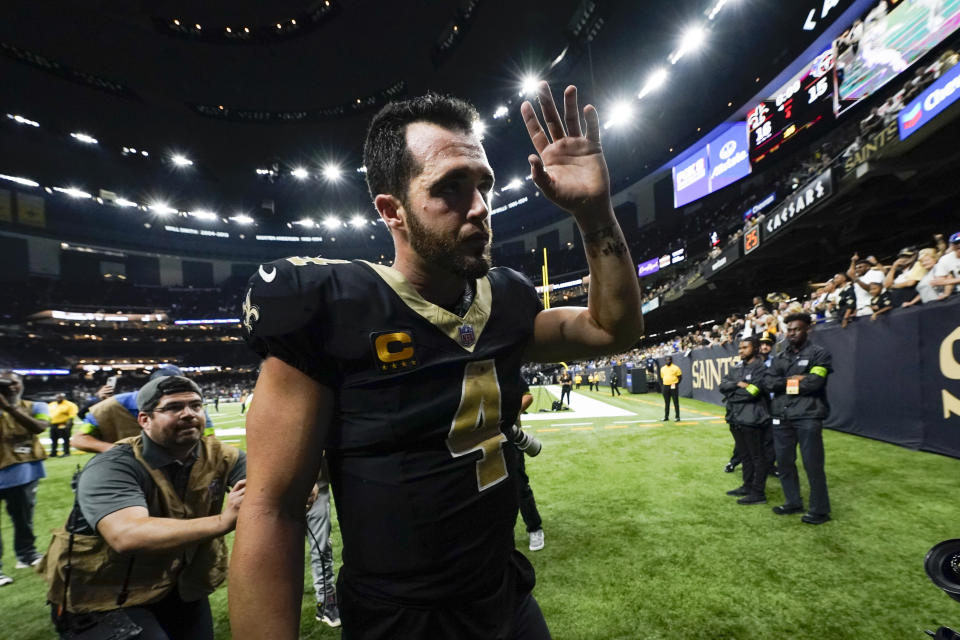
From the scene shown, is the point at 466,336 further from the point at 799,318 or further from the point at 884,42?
the point at 884,42

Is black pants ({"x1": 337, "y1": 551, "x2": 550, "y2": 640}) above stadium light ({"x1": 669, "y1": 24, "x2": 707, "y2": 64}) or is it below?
below

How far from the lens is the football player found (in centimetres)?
98

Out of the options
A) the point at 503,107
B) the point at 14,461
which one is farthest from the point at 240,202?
the point at 14,461

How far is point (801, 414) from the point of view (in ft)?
16.4

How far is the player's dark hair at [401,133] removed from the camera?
1205 mm

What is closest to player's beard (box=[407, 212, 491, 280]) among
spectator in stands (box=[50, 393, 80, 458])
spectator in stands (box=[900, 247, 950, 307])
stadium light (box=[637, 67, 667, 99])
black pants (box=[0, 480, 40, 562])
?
black pants (box=[0, 480, 40, 562])

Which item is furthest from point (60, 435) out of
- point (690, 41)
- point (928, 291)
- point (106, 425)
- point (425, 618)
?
point (690, 41)

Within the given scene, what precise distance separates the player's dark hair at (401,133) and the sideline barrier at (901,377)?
8.49 meters

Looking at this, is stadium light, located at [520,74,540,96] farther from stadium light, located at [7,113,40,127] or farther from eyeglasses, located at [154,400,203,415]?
stadium light, located at [7,113,40,127]

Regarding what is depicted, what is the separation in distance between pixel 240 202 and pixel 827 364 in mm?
44019

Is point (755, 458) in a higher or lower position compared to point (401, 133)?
lower

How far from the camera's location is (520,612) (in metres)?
1.32

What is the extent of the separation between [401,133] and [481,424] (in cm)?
90

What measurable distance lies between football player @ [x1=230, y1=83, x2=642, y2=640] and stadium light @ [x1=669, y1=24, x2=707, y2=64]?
25672 millimetres
